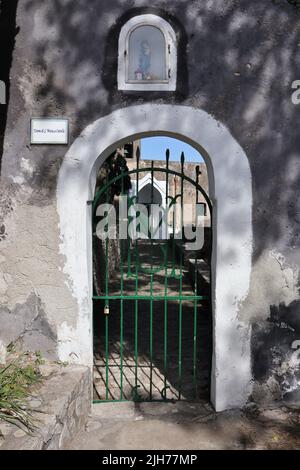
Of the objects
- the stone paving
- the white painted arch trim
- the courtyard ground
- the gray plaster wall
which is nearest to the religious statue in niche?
the gray plaster wall

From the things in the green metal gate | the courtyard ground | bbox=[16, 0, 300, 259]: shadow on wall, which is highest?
bbox=[16, 0, 300, 259]: shadow on wall

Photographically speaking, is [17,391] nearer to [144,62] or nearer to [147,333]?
[144,62]

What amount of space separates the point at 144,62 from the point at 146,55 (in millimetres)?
63

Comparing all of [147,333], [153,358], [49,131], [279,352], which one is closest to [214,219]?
[279,352]

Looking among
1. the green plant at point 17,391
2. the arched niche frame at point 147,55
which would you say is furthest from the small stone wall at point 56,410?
the arched niche frame at point 147,55

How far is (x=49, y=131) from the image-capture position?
144 inches

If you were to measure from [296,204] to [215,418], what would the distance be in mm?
1957

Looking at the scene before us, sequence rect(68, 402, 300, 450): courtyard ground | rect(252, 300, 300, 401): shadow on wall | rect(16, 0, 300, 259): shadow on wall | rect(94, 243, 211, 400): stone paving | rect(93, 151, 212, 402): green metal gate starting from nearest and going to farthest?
1. rect(68, 402, 300, 450): courtyard ground
2. rect(16, 0, 300, 259): shadow on wall
3. rect(252, 300, 300, 401): shadow on wall
4. rect(93, 151, 212, 402): green metal gate
5. rect(94, 243, 211, 400): stone paving

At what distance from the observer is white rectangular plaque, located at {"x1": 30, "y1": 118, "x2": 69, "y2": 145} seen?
12.0 feet

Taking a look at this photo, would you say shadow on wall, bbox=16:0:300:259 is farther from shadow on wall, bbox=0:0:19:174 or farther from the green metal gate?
the green metal gate

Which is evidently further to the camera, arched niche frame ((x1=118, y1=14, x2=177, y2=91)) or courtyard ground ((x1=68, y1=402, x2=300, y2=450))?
arched niche frame ((x1=118, y1=14, x2=177, y2=91))

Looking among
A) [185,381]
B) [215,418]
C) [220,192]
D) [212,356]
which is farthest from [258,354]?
[220,192]

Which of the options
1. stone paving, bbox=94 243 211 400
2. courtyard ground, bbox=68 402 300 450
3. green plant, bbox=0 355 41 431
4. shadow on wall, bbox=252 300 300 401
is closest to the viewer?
green plant, bbox=0 355 41 431

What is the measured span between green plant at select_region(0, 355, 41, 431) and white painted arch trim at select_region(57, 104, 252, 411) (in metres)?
0.38
